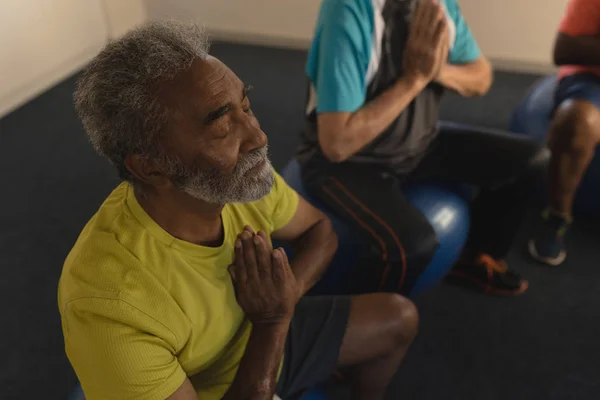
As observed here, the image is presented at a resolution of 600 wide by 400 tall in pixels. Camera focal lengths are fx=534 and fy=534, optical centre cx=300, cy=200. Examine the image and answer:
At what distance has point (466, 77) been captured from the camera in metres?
1.81

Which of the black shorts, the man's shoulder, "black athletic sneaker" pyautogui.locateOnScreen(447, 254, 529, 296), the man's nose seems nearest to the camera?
the man's nose

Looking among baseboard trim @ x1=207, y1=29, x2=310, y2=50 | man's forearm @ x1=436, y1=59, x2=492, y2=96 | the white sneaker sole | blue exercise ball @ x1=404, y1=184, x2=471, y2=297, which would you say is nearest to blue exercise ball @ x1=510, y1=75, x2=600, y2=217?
the white sneaker sole

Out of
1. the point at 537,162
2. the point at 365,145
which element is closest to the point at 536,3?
the point at 537,162

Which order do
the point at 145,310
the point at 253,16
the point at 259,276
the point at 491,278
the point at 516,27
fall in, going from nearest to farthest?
1. the point at 145,310
2. the point at 259,276
3. the point at 491,278
4. the point at 516,27
5. the point at 253,16

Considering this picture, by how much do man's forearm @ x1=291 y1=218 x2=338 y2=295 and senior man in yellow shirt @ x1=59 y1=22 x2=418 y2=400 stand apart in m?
0.17

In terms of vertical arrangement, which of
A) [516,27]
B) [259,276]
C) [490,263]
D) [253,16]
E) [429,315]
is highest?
[259,276]

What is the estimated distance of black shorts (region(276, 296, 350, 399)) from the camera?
4.13 ft

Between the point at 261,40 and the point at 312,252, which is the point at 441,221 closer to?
the point at 312,252

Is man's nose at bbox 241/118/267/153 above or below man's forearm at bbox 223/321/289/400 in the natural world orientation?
above

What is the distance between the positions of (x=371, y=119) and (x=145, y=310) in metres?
0.87

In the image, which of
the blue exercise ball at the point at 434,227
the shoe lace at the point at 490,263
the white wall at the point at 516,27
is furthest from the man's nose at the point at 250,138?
the white wall at the point at 516,27

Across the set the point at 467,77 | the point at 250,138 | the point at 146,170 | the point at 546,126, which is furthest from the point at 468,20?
the point at 146,170

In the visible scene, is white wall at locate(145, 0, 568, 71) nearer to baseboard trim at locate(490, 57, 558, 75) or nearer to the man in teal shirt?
baseboard trim at locate(490, 57, 558, 75)

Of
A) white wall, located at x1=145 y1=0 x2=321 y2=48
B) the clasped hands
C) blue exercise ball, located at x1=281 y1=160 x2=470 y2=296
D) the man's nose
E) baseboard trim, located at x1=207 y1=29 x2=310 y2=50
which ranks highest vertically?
the man's nose
